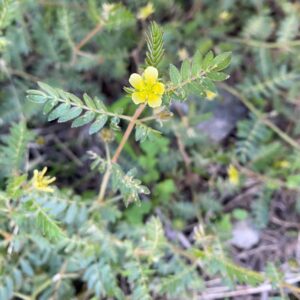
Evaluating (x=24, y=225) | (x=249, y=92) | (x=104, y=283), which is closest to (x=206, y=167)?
(x=249, y=92)

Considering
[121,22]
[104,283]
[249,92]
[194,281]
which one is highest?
[121,22]

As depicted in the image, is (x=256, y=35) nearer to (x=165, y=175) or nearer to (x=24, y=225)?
(x=165, y=175)

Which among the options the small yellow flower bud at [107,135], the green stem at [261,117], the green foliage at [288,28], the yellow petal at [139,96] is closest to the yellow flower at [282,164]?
the green stem at [261,117]

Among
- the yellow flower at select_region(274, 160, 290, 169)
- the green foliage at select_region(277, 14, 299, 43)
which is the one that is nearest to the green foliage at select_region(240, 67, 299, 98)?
the green foliage at select_region(277, 14, 299, 43)

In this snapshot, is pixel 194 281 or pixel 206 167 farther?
pixel 206 167

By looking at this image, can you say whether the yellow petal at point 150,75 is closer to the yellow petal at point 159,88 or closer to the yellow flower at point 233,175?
the yellow petal at point 159,88

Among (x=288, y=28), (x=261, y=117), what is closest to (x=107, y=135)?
(x=261, y=117)

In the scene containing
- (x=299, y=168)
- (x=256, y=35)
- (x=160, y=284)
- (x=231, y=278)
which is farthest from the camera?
(x=256, y=35)
